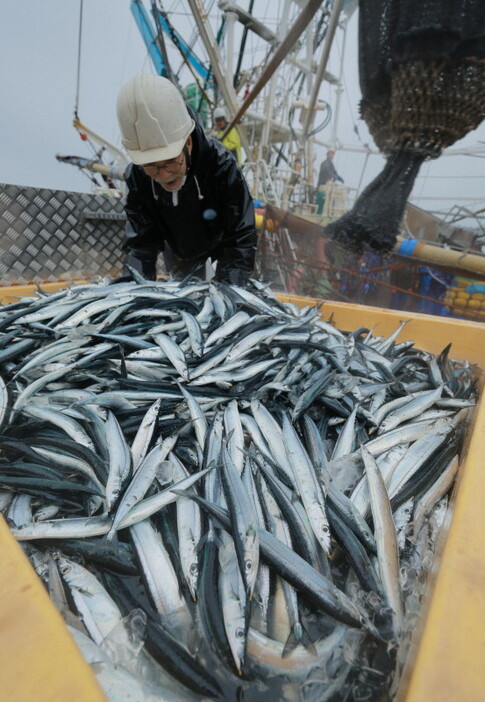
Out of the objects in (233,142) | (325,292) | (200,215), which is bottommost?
(325,292)

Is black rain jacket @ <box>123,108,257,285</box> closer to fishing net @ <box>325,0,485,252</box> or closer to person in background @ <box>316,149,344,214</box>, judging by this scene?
fishing net @ <box>325,0,485,252</box>

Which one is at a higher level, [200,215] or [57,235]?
[200,215]

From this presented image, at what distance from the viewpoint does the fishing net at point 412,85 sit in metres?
2.85

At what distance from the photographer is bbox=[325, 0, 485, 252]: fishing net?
285cm

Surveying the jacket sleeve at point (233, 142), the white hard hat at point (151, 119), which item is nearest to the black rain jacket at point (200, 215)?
the white hard hat at point (151, 119)

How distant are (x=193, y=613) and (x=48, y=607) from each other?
1.42 feet

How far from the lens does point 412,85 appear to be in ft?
10.3

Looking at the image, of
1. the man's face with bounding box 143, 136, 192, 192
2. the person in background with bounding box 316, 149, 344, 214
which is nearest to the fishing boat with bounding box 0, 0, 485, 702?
the man's face with bounding box 143, 136, 192, 192

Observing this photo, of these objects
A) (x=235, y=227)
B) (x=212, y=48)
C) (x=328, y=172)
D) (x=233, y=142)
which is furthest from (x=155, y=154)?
(x=328, y=172)

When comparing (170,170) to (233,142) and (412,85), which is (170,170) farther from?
(233,142)

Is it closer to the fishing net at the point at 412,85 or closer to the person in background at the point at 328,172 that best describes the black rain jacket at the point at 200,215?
the fishing net at the point at 412,85

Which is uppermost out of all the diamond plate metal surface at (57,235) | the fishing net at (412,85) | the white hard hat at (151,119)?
the fishing net at (412,85)

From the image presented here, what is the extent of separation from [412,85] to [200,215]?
2.16 meters

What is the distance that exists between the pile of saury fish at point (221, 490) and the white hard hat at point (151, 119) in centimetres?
95
